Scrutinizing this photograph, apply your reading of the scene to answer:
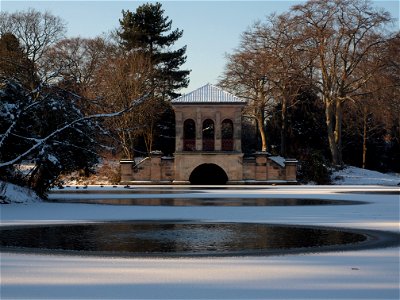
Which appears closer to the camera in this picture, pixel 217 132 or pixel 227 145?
pixel 217 132

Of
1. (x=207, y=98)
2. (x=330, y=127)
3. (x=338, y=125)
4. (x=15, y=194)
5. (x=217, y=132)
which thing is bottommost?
(x=15, y=194)

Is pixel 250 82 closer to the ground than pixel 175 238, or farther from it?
farther from it

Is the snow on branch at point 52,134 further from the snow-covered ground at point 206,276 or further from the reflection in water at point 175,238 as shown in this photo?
the snow-covered ground at point 206,276

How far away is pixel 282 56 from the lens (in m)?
51.7

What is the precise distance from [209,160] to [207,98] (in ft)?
15.4

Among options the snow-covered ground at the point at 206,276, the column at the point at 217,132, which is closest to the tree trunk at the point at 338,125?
the column at the point at 217,132

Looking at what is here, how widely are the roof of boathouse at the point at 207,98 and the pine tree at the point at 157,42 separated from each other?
12.6 meters

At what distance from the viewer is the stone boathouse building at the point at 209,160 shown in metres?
47.0

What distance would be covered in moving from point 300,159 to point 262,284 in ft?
146

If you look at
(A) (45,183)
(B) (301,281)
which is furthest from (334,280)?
(A) (45,183)

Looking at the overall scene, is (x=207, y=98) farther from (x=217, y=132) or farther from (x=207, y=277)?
(x=207, y=277)

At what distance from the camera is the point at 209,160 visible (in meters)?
47.1

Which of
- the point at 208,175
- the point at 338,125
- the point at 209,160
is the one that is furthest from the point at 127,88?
the point at 338,125

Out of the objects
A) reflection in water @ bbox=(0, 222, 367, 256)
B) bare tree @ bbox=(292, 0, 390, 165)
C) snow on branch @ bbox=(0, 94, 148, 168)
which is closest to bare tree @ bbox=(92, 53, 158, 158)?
bare tree @ bbox=(292, 0, 390, 165)
